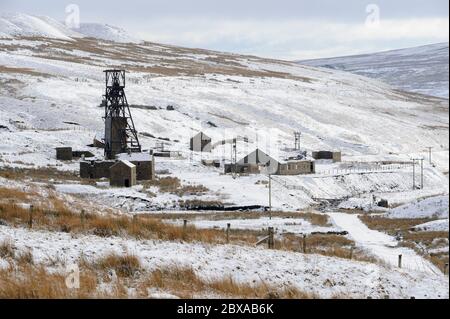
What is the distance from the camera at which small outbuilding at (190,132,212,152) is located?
235 ft

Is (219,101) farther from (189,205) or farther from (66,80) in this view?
(189,205)

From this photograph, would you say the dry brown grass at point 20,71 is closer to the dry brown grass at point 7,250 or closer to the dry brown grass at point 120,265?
the dry brown grass at point 7,250

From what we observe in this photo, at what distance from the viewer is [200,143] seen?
72.3m

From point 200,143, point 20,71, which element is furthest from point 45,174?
point 20,71

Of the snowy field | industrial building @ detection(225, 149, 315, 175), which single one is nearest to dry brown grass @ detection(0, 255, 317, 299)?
the snowy field

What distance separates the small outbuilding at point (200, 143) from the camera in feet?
235

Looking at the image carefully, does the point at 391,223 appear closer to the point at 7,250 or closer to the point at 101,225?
the point at 101,225

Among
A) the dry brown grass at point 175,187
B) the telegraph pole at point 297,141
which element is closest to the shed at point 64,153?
the dry brown grass at point 175,187

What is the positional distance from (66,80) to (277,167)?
4851 centimetres

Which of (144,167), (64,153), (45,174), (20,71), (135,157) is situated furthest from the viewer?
(20,71)

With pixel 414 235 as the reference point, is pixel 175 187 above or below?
above
